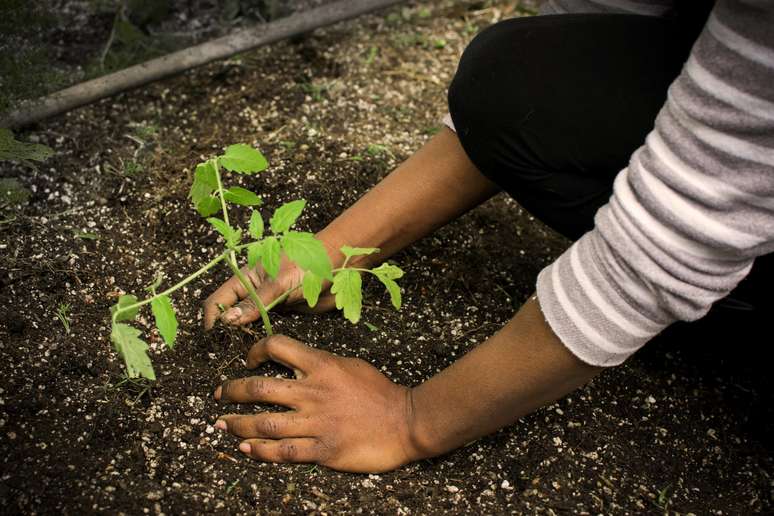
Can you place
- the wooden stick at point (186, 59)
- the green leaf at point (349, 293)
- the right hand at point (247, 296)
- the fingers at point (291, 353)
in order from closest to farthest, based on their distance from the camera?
the green leaf at point (349, 293) → the fingers at point (291, 353) → the right hand at point (247, 296) → the wooden stick at point (186, 59)

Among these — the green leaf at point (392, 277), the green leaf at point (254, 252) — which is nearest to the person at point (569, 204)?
the green leaf at point (392, 277)

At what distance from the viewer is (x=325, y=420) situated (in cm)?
124

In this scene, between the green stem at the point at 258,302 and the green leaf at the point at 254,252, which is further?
the green stem at the point at 258,302

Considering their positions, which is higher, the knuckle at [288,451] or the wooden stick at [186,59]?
the wooden stick at [186,59]

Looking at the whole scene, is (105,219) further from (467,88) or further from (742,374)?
(742,374)

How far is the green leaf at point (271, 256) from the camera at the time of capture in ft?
3.48

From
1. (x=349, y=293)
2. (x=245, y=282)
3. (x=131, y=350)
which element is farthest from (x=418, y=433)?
(x=131, y=350)

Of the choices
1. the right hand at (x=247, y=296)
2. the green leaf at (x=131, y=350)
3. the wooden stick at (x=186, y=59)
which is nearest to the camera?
the green leaf at (x=131, y=350)

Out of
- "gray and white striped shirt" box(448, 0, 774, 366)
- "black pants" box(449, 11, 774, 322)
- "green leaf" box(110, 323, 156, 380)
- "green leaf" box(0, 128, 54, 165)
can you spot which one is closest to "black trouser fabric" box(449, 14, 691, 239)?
"black pants" box(449, 11, 774, 322)

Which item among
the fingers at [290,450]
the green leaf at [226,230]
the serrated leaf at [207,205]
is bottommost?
the fingers at [290,450]

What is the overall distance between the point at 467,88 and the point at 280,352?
0.53 m

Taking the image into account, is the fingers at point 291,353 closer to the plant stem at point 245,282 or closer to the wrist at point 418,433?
the plant stem at point 245,282

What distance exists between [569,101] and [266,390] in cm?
65

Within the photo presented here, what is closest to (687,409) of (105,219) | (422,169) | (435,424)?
(435,424)
